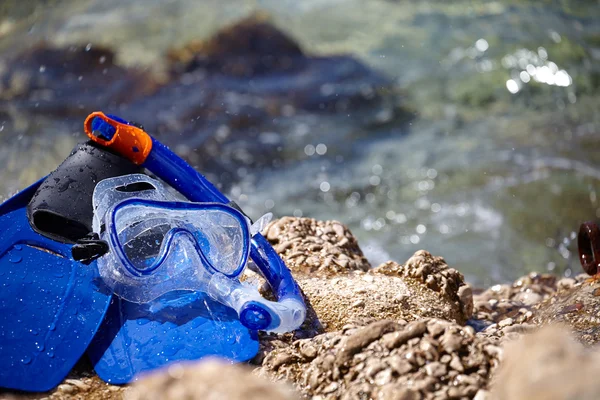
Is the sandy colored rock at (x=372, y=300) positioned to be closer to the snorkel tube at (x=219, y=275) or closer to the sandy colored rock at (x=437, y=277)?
the sandy colored rock at (x=437, y=277)

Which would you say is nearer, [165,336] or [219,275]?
[165,336]

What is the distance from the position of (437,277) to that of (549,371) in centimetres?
204

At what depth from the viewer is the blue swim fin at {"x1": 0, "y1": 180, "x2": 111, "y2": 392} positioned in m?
2.34

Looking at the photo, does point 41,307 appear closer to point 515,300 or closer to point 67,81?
point 515,300

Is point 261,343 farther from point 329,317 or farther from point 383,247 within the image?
point 383,247

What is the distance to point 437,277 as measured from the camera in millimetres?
3328

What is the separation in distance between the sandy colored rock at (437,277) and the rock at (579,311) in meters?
0.37

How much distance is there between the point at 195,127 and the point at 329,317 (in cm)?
550

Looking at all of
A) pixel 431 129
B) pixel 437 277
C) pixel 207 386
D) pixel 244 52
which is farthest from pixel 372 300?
pixel 244 52

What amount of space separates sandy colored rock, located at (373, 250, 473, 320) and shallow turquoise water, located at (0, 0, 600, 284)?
6.65 ft

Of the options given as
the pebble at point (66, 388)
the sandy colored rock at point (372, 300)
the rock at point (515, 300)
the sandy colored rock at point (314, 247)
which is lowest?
the rock at point (515, 300)

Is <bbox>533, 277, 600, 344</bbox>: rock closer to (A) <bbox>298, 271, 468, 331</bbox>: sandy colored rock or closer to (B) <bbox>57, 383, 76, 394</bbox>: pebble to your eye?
(A) <bbox>298, 271, 468, 331</bbox>: sandy colored rock

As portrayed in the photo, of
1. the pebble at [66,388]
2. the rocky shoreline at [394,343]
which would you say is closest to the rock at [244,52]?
the rocky shoreline at [394,343]

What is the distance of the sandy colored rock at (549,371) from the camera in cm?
122
